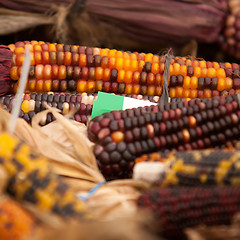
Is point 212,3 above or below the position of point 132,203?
above

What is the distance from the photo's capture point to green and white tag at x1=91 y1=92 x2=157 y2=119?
1.18 metres

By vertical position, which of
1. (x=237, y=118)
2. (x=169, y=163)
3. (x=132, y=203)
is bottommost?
(x=132, y=203)

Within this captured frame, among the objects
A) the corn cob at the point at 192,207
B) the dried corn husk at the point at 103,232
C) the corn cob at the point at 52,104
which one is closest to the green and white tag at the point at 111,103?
the corn cob at the point at 52,104

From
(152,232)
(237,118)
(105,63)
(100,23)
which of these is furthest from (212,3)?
(152,232)

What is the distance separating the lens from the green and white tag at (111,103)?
1.18 m

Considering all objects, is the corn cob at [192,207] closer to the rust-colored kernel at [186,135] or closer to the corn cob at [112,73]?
the rust-colored kernel at [186,135]

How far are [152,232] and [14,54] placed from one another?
98cm

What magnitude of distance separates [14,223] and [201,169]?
0.45m

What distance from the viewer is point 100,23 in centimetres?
179

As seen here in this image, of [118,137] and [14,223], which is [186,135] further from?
[14,223]

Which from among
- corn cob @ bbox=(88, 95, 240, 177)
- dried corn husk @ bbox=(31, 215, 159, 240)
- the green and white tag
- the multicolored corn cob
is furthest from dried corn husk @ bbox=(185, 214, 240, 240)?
the multicolored corn cob

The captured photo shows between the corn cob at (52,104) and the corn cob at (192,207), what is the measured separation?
56 cm

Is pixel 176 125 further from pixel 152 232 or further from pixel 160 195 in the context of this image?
pixel 152 232

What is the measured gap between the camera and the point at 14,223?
0.63 meters
